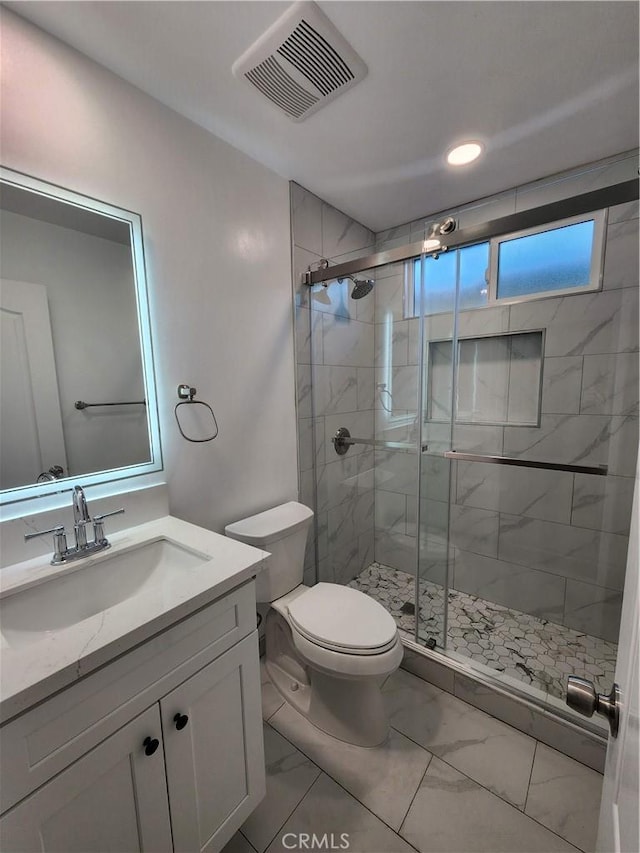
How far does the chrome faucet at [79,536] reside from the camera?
1.02m

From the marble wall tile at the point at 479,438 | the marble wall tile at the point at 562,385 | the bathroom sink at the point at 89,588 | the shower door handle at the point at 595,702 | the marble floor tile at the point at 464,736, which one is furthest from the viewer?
the marble wall tile at the point at 479,438

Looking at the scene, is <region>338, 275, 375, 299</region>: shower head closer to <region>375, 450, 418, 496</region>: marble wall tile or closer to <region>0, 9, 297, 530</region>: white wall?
<region>0, 9, 297, 530</region>: white wall

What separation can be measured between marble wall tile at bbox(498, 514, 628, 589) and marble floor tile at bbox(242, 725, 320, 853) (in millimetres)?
1520

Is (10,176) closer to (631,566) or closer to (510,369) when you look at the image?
(631,566)

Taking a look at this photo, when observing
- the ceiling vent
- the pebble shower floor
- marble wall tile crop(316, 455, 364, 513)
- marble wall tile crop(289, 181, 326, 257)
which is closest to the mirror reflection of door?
the ceiling vent

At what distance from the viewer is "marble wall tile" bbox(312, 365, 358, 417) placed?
2090 millimetres

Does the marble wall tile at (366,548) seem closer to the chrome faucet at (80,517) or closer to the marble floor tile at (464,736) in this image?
the marble floor tile at (464,736)

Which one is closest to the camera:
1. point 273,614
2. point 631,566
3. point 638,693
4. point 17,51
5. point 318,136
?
point 638,693

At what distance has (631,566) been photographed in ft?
1.85

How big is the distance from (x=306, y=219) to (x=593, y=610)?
259 cm

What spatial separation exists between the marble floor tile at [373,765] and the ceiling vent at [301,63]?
7.92 feet

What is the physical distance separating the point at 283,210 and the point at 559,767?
2.62 meters

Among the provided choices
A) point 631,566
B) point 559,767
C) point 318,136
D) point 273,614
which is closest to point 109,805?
point 273,614

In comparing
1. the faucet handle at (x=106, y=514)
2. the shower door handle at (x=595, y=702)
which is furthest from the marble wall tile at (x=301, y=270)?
the shower door handle at (x=595, y=702)
